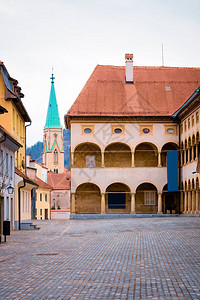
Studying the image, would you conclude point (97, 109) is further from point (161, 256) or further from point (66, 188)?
point (66, 188)

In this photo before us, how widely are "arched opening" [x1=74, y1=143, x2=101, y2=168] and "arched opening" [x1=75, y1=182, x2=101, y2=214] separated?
2045 millimetres

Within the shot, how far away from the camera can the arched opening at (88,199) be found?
5741 cm

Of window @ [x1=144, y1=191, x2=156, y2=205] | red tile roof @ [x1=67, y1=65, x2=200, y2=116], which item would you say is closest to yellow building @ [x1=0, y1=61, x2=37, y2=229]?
red tile roof @ [x1=67, y1=65, x2=200, y2=116]

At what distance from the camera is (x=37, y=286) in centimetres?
956

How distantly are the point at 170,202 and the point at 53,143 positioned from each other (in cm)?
10565

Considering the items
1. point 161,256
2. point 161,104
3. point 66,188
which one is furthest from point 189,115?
point 66,188

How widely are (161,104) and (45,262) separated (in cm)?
4468

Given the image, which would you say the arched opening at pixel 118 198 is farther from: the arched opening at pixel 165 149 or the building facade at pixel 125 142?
the arched opening at pixel 165 149

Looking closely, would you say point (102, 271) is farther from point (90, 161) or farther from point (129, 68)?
point (129, 68)

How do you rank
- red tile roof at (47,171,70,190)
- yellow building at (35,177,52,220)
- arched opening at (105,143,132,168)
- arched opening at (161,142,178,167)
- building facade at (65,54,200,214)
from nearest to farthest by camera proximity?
building facade at (65,54,200,214)
arched opening at (161,142,178,167)
arched opening at (105,143,132,168)
yellow building at (35,177,52,220)
red tile roof at (47,171,70,190)

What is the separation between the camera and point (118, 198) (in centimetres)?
5769

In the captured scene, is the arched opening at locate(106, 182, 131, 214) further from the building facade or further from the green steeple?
the green steeple

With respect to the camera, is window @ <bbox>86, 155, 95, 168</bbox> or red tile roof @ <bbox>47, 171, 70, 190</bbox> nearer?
window @ <bbox>86, 155, 95, 168</bbox>

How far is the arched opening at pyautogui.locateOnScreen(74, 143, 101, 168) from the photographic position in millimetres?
57125
